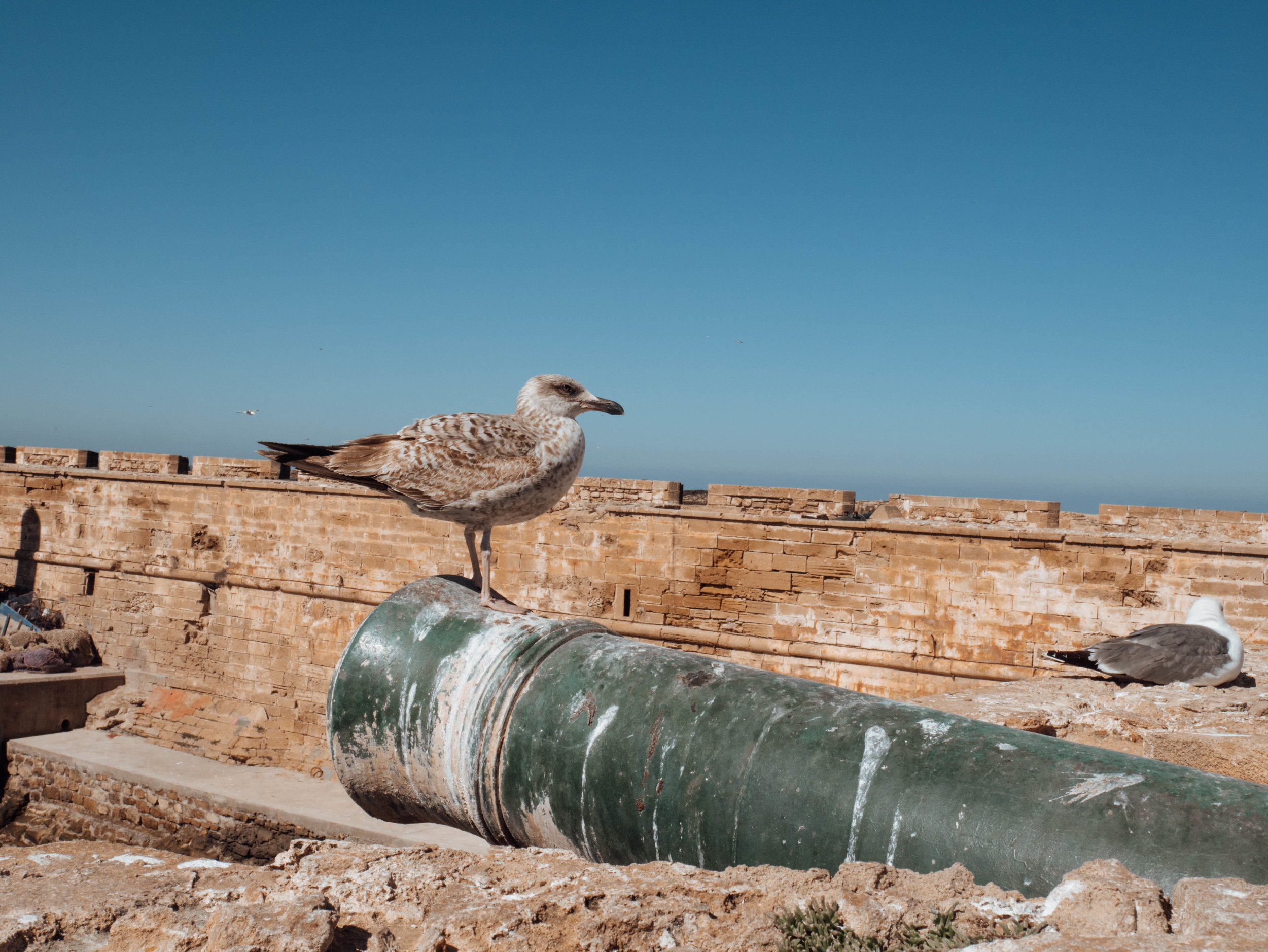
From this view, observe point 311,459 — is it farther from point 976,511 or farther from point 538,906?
point 976,511

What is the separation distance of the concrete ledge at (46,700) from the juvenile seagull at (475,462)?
11439mm

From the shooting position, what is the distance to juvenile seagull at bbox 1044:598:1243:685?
12.9 feet

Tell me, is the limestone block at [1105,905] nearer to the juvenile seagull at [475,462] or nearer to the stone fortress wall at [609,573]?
the juvenile seagull at [475,462]

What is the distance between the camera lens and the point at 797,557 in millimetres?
8734

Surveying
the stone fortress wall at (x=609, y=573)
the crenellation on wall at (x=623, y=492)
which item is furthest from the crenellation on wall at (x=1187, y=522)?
the crenellation on wall at (x=623, y=492)

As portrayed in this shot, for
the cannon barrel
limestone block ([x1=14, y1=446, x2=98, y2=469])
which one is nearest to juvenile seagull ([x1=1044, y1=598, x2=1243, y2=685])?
the cannon barrel

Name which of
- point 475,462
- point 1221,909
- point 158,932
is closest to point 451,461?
point 475,462

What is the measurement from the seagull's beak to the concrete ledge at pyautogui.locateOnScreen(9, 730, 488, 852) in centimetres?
566

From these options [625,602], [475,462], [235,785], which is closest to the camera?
[475,462]

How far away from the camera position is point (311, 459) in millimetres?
2955

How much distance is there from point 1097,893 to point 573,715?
1.09 meters

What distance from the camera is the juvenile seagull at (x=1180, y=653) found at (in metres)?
3.93

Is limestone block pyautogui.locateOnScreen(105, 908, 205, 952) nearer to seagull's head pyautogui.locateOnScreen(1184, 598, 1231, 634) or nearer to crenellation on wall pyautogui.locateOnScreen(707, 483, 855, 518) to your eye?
seagull's head pyautogui.locateOnScreen(1184, 598, 1231, 634)

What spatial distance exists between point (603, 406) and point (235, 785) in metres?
9.05
